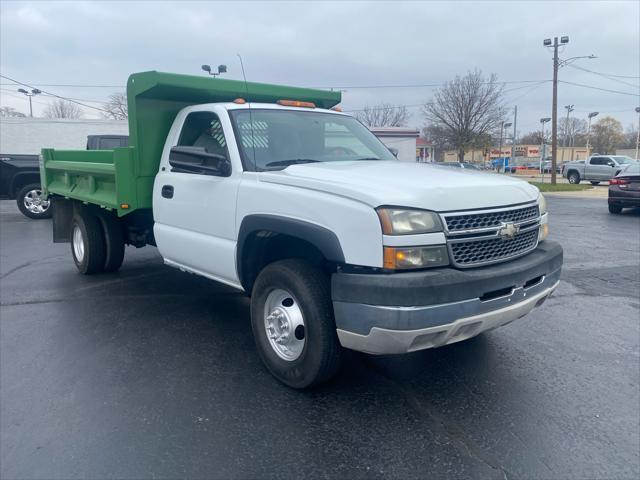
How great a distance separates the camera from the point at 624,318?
17.9ft

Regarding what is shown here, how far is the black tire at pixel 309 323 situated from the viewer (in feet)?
11.1

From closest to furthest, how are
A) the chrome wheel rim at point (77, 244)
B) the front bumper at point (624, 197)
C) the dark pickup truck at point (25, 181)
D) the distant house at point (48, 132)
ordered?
the chrome wheel rim at point (77, 244) → the dark pickup truck at point (25, 181) → the front bumper at point (624, 197) → the distant house at point (48, 132)

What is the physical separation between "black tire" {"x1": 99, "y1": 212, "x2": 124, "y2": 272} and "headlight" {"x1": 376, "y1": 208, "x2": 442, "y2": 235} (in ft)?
15.6

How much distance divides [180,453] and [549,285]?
110 inches

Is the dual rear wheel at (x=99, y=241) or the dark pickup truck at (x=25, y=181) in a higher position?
the dark pickup truck at (x=25, y=181)

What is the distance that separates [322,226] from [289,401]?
1238 millimetres

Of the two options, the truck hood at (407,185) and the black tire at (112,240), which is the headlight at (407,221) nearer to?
the truck hood at (407,185)

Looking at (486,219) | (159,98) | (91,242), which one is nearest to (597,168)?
(91,242)

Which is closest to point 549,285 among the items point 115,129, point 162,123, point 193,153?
point 193,153

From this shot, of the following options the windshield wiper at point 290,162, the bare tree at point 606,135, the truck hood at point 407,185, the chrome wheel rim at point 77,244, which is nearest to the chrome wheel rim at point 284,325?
the truck hood at point 407,185

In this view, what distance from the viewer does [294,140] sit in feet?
14.9

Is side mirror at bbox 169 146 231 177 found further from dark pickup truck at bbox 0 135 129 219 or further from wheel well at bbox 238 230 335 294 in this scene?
dark pickup truck at bbox 0 135 129 219

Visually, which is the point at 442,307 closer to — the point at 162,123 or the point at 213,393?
the point at 213,393

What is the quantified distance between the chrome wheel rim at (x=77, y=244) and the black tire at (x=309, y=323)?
443cm
